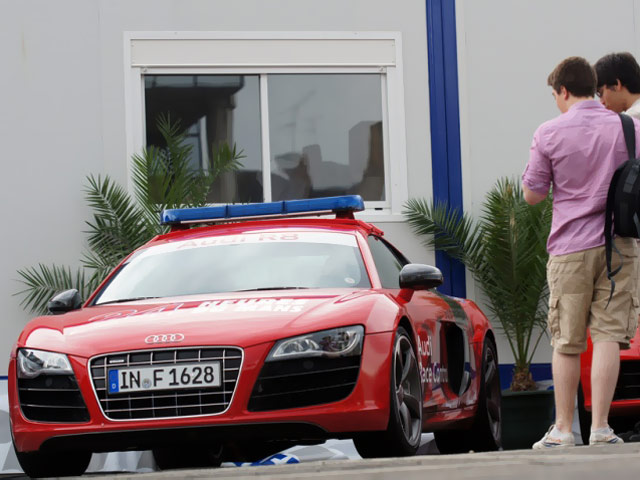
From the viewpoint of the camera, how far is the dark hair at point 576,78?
602 cm

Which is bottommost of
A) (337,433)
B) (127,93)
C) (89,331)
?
(337,433)

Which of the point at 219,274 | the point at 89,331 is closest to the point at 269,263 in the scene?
the point at 219,274

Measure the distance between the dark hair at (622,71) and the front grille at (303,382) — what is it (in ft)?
7.73

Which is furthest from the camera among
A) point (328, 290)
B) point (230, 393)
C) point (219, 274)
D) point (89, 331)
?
point (219, 274)

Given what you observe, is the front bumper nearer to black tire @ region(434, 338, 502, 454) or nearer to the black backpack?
the black backpack

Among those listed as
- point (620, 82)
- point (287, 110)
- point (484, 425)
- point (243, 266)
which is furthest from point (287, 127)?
point (243, 266)

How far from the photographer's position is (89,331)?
211 inches

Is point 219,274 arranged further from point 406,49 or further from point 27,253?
point 406,49

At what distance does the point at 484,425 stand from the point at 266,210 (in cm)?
189

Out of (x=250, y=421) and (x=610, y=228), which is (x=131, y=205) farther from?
(x=250, y=421)

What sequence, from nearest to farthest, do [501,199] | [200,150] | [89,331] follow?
[89,331] < [501,199] < [200,150]

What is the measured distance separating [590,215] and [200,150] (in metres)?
7.28

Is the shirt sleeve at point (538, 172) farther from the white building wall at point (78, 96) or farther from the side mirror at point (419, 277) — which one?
the white building wall at point (78, 96)

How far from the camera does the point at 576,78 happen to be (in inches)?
237
